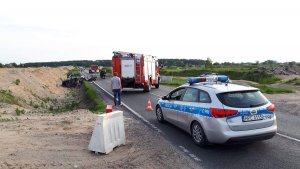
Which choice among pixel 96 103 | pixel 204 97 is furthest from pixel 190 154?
pixel 96 103

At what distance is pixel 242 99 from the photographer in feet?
29.8

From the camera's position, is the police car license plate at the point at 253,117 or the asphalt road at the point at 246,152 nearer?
the asphalt road at the point at 246,152

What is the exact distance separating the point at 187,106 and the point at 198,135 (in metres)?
1.09

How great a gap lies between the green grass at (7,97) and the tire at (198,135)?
14881mm

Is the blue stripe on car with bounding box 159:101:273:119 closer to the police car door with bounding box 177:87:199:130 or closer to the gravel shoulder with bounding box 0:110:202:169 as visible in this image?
the police car door with bounding box 177:87:199:130

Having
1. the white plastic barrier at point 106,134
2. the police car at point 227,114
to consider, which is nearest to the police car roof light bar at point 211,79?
the police car at point 227,114

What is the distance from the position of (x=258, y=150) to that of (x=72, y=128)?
573 centimetres

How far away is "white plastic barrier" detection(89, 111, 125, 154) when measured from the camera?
28.6ft

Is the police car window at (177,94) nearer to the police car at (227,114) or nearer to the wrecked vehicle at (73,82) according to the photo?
the police car at (227,114)

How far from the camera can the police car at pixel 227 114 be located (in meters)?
8.68

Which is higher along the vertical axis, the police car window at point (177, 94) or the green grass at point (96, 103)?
the police car window at point (177, 94)

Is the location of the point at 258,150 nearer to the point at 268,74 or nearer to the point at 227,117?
the point at 227,117

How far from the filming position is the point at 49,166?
7762 millimetres

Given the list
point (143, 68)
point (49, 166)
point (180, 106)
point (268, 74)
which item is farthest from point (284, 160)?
point (268, 74)
